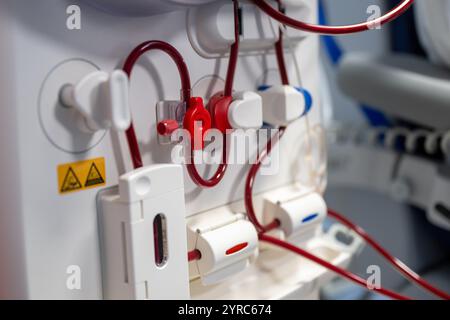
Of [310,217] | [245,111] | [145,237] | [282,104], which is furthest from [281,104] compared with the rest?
[145,237]

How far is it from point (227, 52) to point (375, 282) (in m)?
0.46

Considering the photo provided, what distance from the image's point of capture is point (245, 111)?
2.43 feet

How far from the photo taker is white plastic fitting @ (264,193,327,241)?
87 centimetres

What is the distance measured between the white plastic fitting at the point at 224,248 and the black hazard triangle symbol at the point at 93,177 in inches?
6.7

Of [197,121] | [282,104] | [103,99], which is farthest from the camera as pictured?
[282,104]

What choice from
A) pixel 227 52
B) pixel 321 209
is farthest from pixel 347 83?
pixel 227 52

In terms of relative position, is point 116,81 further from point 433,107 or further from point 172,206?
point 433,107

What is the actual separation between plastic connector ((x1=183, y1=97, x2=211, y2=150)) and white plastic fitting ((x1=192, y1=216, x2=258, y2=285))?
132 millimetres

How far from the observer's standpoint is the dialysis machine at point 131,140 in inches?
23.5

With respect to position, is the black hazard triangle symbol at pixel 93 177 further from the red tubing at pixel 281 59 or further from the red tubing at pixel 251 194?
the red tubing at pixel 281 59

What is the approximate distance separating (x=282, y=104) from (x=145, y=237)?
317 mm

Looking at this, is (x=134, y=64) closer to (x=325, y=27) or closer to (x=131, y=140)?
(x=131, y=140)

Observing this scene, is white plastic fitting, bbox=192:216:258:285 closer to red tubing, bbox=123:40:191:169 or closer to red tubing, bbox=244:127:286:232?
red tubing, bbox=244:127:286:232

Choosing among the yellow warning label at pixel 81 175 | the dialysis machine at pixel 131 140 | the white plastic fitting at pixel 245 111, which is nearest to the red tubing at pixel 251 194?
the dialysis machine at pixel 131 140
